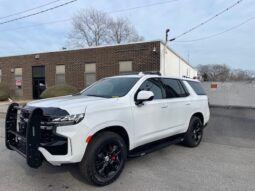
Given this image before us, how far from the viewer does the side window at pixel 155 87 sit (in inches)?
178

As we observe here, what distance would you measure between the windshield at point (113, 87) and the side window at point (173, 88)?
882mm

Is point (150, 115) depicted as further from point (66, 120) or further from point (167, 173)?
point (66, 120)

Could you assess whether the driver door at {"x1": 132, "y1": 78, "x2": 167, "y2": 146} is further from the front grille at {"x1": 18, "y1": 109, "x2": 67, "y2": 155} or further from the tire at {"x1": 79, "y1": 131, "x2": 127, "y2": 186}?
the front grille at {"x1": 18, "y1": 109, "x2": 67, "y2": 155}

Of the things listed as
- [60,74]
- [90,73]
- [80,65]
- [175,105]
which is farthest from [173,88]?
[60,74]

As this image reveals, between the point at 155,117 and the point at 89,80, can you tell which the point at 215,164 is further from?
the point at 89,80

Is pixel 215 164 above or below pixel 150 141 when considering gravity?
below

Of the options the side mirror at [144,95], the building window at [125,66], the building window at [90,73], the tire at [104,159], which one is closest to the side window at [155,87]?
the side mirror at [144,95]

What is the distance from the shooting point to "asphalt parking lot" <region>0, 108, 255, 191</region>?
3606 millimetres

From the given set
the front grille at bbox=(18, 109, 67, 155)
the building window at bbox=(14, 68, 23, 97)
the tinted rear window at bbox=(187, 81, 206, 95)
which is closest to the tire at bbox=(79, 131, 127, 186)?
the front grille at bbox=(18, 109, 67, 155)

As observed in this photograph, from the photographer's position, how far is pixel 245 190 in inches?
138

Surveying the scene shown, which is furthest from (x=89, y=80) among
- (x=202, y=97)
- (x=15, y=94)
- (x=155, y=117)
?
(x=155, y=117)

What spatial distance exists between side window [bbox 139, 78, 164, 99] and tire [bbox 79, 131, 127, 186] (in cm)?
125

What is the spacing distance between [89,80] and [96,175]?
15.0m

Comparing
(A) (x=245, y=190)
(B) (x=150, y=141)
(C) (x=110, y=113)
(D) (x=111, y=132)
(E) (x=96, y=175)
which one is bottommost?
(A) (x=245, y=190)
